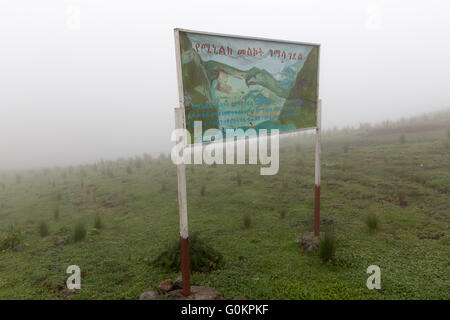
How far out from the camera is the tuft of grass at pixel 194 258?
5230 millimetres

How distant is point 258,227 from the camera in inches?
283

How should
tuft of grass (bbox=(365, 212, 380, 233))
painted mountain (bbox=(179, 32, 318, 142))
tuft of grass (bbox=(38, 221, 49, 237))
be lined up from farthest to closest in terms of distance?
tuft of grass (bbox=(38, 221, 49, 237)) → tuft of grass (bbox=(365, 212, 380, 233)) → painted mountain (bbox=(179, 32, 318, 142))

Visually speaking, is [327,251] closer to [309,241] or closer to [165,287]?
[309,241]

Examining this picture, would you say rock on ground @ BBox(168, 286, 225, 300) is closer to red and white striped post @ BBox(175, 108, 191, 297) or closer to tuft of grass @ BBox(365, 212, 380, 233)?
red and white striped post @ BBox(175, 108, 191, 297)

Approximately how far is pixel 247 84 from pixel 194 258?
301 centimetres

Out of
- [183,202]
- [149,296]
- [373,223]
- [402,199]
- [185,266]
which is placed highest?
[183,202]

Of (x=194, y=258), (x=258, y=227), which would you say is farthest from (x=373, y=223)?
(x=194, y=258)

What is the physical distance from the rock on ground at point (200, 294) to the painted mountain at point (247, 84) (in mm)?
2207

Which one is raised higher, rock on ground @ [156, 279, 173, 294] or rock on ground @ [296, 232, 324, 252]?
rock on ground @ [296, 232, 324, 252]

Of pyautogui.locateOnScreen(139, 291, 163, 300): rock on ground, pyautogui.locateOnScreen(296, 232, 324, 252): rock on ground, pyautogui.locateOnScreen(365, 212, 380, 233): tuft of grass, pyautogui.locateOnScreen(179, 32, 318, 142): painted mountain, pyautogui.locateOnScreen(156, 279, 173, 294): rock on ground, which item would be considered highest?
pyautogui.locateOnScreen(179, 32, 318, 142): painted mountain

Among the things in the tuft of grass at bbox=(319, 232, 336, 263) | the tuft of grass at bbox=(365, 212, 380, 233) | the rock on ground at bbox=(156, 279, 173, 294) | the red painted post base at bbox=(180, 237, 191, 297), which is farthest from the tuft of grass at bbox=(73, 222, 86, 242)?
the tuft of grass at bbox=(365, 212, 380, 233)

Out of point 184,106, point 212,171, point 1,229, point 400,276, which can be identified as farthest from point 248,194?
point 1,229

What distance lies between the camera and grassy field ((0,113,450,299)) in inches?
186

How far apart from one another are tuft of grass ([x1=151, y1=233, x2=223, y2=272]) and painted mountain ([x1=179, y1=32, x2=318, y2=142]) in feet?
7.45
